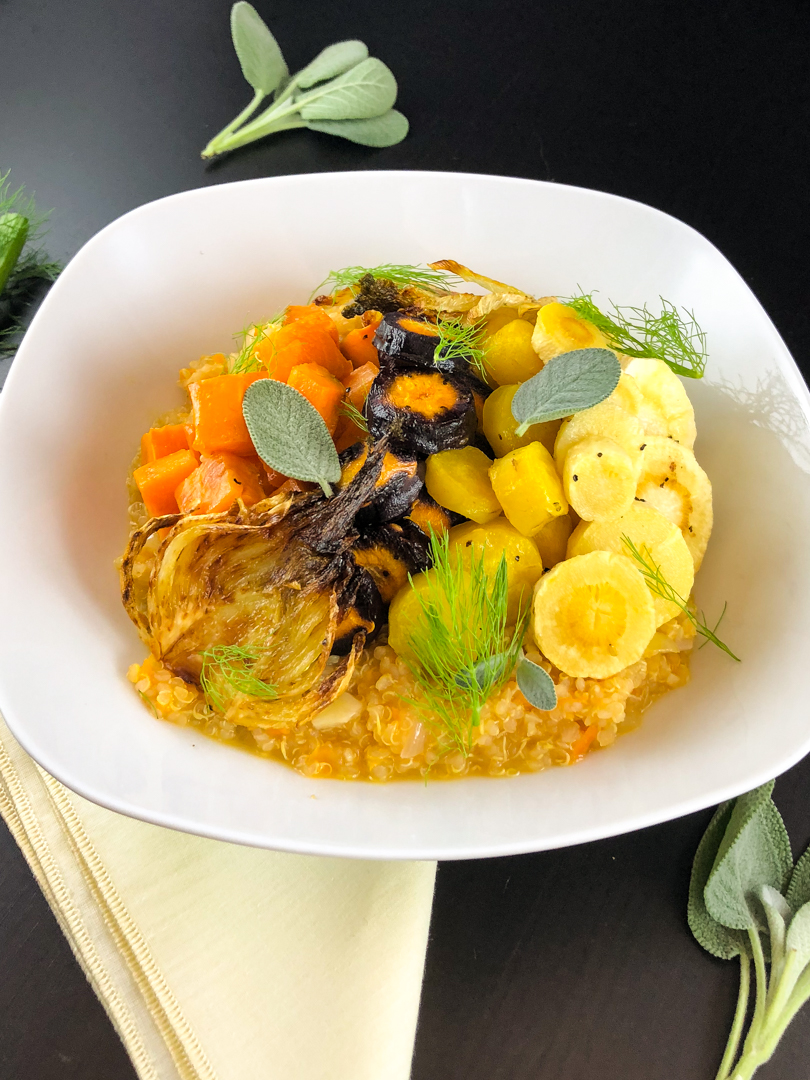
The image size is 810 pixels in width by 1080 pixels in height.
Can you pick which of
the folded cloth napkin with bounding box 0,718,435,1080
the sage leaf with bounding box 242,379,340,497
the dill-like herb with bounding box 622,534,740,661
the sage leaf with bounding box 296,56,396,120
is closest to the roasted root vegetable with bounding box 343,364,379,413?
the sage leaf with bounding box 242,379,340,497

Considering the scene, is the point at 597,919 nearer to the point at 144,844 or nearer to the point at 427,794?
the point at 427,794

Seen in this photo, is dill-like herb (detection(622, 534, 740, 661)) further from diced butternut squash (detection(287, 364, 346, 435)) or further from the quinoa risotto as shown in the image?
diced butternut squash (detection(287, 364, 346, 435))

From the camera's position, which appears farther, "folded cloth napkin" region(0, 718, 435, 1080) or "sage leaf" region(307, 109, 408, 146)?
"sage leaf" region(307, 109, 408, 146)

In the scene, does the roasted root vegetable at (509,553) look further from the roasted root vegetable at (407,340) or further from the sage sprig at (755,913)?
the sage sprig at (755,913)

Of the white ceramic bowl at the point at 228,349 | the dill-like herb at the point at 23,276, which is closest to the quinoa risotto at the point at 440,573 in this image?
the white ceramic bowl at the point at 228,349

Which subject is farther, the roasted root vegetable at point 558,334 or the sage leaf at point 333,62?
the sage leaf at point 333,62

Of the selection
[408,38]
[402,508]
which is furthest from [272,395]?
[408,38]
